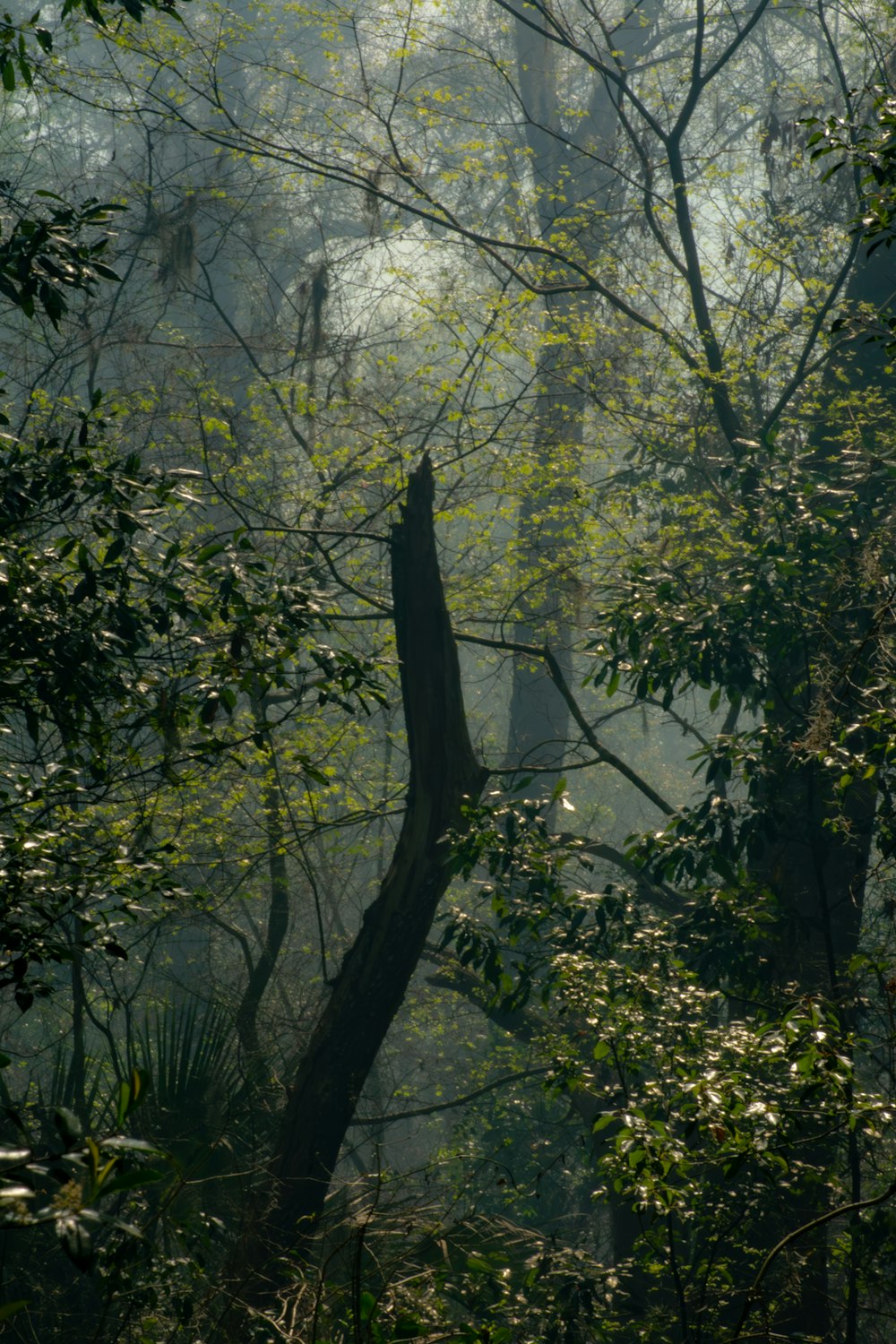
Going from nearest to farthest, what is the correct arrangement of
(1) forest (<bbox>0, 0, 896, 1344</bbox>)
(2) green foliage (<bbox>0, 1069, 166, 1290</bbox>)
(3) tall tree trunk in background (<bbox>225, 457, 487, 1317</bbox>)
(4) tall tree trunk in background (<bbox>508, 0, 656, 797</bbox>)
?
(2) green foliage (<bbox>0, 1069, 166, 1290</bbox>) < (1) forest (<bbox>0, 0, 896, 1344</bbox>) < (3) tall tree trunk in background (<bbox>225, 457, 487, 1317</bbox>) < (4) tall tree trunk in background (<bbox>508, 0, 656, 797</bbox>)

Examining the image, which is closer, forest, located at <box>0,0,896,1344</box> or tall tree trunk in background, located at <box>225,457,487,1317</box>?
forest, located at <box>0,0,896,1344</box>

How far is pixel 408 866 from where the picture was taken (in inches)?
246

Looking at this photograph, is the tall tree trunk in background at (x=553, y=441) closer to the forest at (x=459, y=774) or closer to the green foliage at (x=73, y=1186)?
the forest at (x=459, y=774)

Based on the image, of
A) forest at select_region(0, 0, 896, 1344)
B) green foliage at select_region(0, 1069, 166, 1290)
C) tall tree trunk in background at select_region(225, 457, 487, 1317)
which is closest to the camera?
green foliage at select_region(0, 1069, 166, 1290)

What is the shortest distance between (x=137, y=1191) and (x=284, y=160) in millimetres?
5947

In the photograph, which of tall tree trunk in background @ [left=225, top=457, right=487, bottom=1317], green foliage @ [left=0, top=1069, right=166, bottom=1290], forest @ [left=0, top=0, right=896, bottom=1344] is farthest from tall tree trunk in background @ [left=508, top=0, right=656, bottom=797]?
green foliage @ [left=0, top=1069, right=166, bottom=1290]

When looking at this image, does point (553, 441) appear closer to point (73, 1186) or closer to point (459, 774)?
point (459, 774)

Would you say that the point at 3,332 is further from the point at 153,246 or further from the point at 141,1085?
the point at 141,1085

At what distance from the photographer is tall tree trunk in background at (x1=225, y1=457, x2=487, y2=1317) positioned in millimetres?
6105

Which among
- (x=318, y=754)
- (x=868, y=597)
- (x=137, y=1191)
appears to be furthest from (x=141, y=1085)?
(x=318, y=754)

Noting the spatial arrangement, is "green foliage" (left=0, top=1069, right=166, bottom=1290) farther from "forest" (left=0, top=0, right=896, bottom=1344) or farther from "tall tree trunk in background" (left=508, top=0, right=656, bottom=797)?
"tall tree trunk in background" (left=508, top=0, right=656, bottom=797)

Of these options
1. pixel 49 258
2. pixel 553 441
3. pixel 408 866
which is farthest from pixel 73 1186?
pixel 553 441

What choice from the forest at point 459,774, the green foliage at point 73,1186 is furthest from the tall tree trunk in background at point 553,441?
the green foliage at point 73,1186

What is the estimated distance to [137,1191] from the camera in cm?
474
